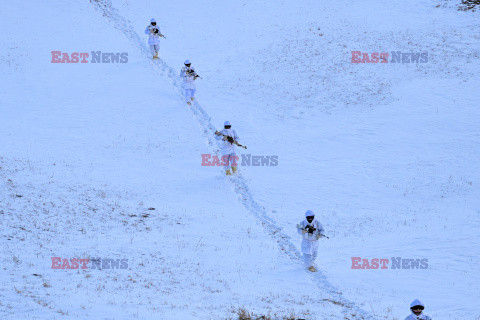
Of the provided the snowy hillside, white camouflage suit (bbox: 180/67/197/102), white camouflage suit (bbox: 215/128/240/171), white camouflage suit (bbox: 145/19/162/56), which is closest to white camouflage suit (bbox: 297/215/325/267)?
the snowy hillside

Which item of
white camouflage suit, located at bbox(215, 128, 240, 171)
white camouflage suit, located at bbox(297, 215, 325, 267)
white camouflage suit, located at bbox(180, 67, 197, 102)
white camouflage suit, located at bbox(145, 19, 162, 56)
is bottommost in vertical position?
white camouflage suit, located at bbox(297, 215, 325, 267)

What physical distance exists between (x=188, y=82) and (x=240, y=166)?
5.66 meters

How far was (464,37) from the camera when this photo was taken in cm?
2886

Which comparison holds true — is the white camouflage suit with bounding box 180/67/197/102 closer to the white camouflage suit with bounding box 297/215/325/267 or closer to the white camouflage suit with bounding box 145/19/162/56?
the white camouflage suit with bounding box 145/19/162/56

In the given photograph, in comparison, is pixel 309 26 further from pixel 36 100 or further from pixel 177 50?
pixel 36 100

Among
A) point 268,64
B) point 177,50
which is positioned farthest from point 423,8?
point 177,50

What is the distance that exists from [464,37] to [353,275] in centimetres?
2166

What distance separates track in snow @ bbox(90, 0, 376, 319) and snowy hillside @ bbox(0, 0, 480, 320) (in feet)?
0.26

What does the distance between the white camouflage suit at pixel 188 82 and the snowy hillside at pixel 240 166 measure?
99 cm

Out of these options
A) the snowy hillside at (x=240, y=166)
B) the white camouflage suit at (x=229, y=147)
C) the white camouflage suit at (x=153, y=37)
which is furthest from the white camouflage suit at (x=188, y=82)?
the white camouflage suit at (x=229, y=147)

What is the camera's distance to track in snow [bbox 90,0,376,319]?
11.4m

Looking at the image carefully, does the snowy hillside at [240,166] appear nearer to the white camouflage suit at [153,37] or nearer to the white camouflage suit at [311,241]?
the white camouflage suit at [311,241]

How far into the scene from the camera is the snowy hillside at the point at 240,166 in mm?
11227

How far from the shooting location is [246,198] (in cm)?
1748
